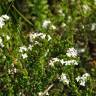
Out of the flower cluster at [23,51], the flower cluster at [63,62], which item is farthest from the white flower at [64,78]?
the flower cluster at [23,51]

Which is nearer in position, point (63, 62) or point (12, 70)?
point (63, 62)

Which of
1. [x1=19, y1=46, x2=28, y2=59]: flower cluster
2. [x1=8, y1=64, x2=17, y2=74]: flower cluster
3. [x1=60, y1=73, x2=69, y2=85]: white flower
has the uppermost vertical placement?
[x1=19, y1=46, x2=28, y2=59]: flower cluster

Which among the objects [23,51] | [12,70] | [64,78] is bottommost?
[64,78]

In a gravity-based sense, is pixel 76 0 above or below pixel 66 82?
above

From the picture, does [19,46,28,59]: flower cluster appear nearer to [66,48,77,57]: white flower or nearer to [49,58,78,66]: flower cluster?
[49,58,78,66]: flower cluster

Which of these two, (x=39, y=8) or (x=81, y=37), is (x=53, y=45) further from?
(x=39, y=8)

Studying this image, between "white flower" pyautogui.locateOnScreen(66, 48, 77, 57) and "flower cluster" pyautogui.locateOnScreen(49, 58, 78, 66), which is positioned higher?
"white flower" pyautogui.locateOnScreen(66, 48, 77, 57)

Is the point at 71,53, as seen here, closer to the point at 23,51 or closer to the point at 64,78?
the point at 64,78

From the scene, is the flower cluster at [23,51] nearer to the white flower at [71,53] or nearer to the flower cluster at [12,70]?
the flower cluster at [12,70]

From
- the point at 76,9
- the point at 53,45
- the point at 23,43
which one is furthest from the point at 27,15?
the point at 53,45

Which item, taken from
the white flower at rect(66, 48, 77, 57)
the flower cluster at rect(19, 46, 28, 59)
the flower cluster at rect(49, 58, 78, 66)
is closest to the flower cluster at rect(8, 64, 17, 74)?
the flower cluster at rect(19, 46, 28, 59)

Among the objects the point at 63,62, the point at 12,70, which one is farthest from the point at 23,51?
the point at 63,62
